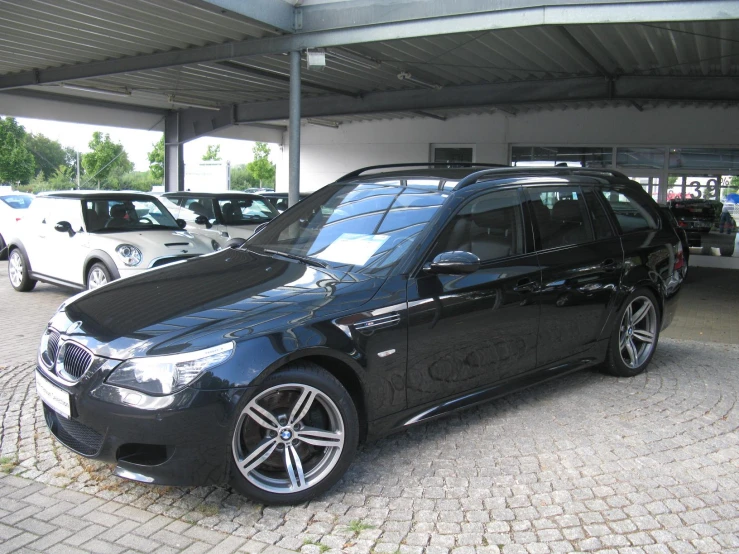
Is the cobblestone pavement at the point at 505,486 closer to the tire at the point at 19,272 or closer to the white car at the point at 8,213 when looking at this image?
the tire at the point at 19,272

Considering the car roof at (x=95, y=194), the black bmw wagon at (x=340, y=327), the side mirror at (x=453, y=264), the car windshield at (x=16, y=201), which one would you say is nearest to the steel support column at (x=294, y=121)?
the car roof at (x=95, y=194)

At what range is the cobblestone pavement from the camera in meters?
3.21

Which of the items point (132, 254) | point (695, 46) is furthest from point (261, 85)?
point (695, 46)

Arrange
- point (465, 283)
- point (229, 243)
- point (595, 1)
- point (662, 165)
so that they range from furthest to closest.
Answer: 1. point (662, 165)
2. point (595, 1)
3. point (229, 243)
4. point (465, 283)

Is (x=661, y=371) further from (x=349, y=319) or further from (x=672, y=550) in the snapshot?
(x=349, y=319)

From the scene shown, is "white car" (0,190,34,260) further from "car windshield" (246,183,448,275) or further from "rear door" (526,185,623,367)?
"rear door" (526,185,623,367)

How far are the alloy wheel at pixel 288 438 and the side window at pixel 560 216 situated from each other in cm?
218

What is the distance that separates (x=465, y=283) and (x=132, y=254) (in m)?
5.64

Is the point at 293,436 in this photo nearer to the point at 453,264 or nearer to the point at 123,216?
the point at 453,264

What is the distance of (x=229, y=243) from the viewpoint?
5383mm

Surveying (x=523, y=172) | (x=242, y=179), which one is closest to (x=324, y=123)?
(x=523, y=172)

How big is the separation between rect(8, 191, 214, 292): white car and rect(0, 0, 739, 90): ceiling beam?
2481 millimetres

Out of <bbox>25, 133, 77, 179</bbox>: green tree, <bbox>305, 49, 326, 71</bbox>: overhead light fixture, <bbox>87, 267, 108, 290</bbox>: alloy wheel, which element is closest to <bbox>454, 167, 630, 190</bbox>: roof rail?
<bbox>305, 49, 326, 71</bbox>: overhead light fixture

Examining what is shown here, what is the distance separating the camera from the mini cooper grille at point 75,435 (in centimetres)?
331
